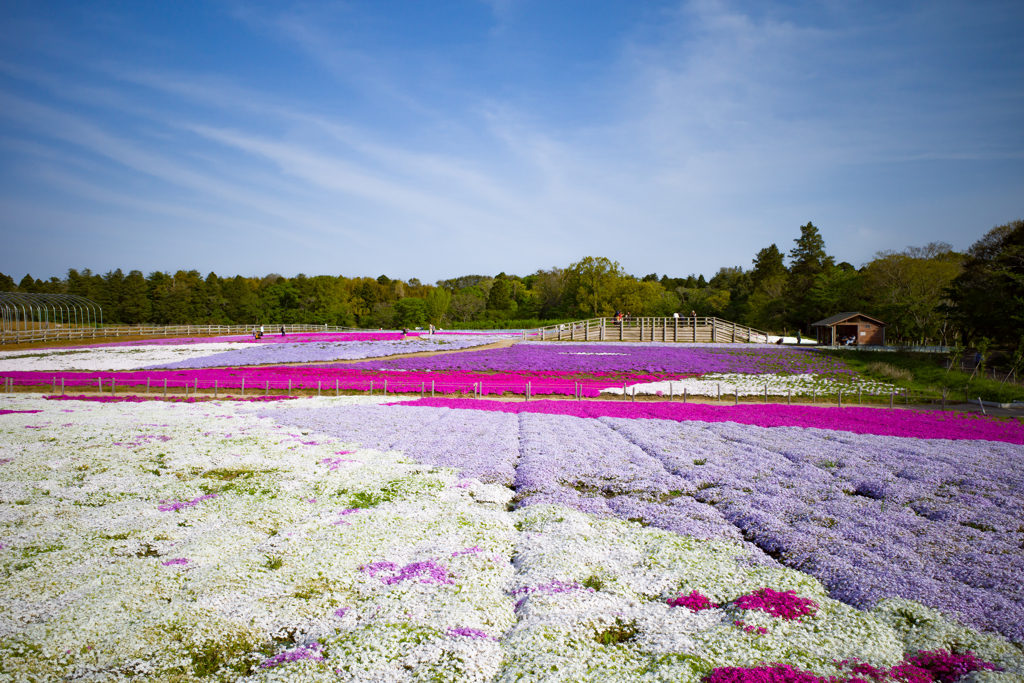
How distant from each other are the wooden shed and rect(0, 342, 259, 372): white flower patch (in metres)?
60.2

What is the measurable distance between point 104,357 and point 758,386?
47.1 meters

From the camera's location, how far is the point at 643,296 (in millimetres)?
103375

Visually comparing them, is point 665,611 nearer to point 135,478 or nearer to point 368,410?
point 135,478

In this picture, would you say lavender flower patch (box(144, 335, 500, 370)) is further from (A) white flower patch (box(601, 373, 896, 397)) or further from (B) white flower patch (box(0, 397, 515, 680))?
(B) white flower patch (box(0, 397, 515, 680))

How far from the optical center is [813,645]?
5.82 m

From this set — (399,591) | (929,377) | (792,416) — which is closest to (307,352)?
(792,416)

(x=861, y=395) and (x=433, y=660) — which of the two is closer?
(x=433, y=660)

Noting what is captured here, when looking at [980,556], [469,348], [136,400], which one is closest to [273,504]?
[980,556]

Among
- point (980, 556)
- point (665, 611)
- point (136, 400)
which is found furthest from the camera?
point (136, 400)

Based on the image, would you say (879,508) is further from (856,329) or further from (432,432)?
(856,329)

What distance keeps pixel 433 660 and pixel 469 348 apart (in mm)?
45054

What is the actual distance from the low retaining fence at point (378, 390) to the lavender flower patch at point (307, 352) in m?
9.13

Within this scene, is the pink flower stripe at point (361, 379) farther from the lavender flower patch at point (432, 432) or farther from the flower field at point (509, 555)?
the flower field at point (509, 555)

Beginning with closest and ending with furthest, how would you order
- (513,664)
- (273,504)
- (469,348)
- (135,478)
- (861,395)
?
(513,664), (273,504), (135,478), (861,395), (469,348)
